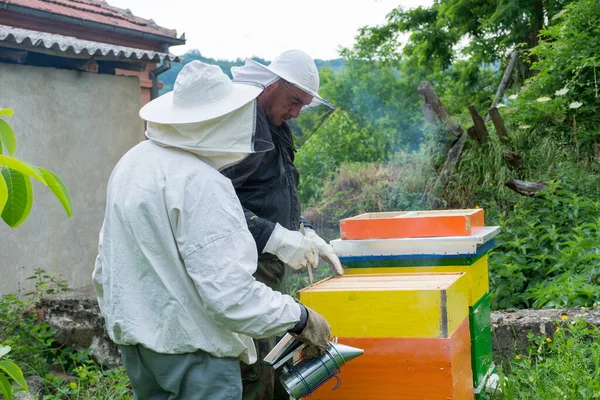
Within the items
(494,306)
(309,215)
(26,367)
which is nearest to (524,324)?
(494,306)

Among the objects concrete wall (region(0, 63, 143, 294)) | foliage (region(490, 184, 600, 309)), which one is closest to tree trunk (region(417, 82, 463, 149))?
foliage (region(490, 184, 600, 309))

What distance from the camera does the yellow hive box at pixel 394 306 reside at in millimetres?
2162

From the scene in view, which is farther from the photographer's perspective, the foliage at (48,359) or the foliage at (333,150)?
the foliage at (333,150)

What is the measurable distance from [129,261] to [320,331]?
635mm

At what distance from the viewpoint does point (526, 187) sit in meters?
6.01

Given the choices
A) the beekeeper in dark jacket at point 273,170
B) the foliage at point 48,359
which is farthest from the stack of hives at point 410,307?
the foliage at point 48,359

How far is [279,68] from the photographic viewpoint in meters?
2.84

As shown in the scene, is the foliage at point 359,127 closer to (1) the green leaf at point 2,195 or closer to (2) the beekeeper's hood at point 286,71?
(2) the beekeeper's hood at point 286,71

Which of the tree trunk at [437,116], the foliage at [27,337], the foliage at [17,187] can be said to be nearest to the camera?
the foliage at [17,187]

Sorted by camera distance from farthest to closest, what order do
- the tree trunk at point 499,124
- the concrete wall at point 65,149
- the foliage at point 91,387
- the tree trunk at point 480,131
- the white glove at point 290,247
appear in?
the tree trunk at point 480,131 < the tree trunk at point 499,124 < the concrete wall at point 65,149 < the foliage at point 91,387 < the white glove at point 290,247

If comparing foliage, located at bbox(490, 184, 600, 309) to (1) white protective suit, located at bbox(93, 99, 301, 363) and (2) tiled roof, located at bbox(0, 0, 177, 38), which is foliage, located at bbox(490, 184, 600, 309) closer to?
(1) white protective suit, located at bbox(93, 99, 301, 363)

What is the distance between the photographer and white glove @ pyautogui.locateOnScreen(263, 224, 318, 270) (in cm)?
258

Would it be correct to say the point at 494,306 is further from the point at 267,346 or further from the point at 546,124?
the point at 546,124

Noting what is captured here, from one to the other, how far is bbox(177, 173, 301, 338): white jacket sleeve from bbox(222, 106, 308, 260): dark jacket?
728 millimetres
